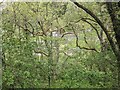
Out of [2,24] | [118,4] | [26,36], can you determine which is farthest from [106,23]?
[2,24]

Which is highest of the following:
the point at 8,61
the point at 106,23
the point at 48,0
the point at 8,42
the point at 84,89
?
the point at 48,0

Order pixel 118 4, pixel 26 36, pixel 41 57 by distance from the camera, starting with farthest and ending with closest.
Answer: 1. pixel 41 57
2. pixel 26 36
3. pixel 118 4

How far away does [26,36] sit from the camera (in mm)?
5141

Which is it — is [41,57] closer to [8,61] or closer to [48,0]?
[8,61]

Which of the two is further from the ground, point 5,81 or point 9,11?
point 9,11

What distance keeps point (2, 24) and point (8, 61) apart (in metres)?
0.67

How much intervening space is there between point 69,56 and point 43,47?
2.91ft

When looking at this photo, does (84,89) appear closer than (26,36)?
No

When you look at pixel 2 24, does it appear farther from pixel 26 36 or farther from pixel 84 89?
pixel 84 89

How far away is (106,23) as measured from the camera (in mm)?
4852

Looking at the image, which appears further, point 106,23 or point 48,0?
point 48,0

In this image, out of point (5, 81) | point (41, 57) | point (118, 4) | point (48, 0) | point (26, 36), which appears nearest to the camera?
point (118, 4)

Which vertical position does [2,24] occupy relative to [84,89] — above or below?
above

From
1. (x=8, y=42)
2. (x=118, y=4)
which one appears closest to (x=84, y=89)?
(x=8, y=42)
